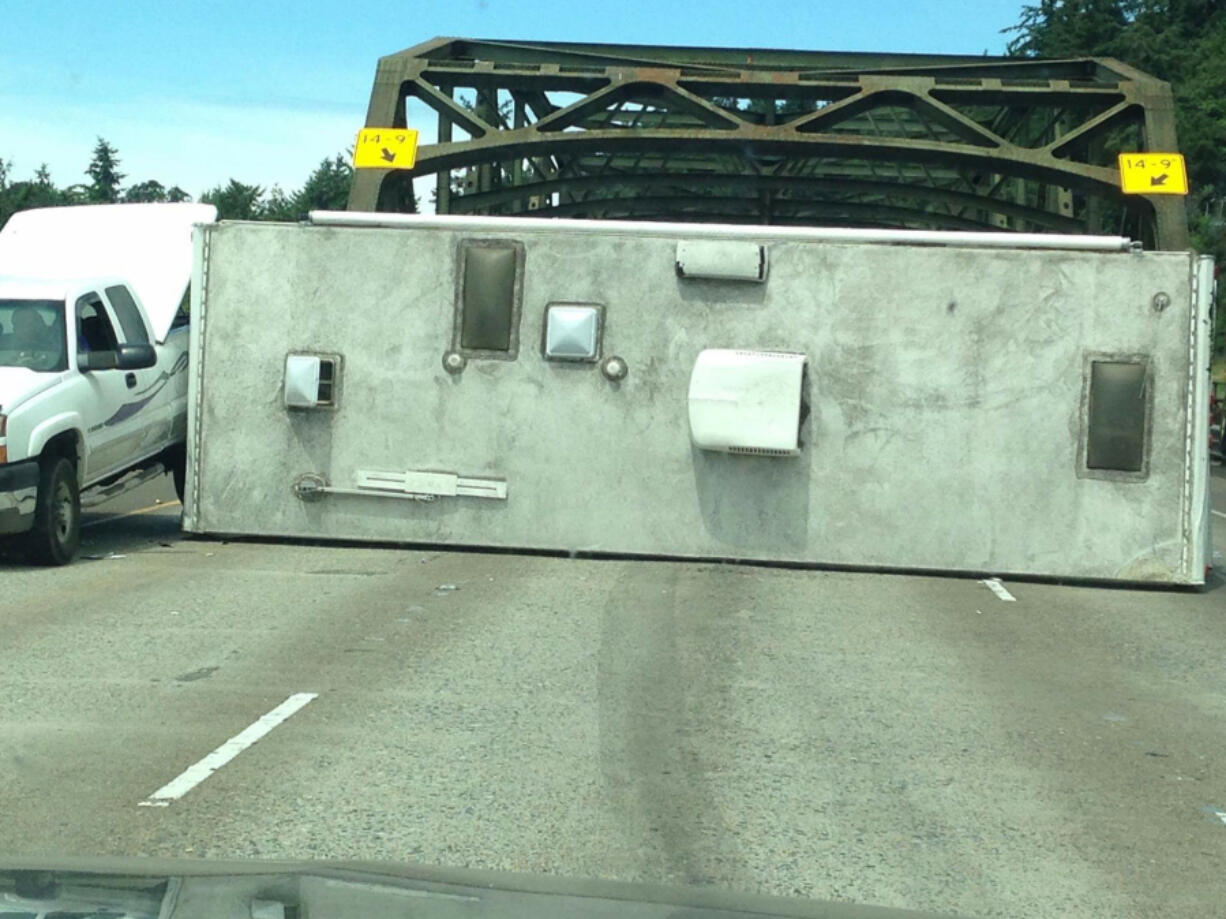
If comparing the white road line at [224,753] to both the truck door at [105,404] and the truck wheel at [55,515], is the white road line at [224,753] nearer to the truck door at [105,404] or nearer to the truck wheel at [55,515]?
the truck wheel at [55,515]

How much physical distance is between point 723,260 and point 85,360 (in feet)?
16.0

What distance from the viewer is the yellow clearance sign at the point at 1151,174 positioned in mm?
16188

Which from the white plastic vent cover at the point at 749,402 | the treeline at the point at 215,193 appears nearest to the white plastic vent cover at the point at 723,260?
the white plastic vent cover at the point at 749,402

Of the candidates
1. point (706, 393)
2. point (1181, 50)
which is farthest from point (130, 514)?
point (1181, 50)

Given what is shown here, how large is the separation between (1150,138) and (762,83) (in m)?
3.73

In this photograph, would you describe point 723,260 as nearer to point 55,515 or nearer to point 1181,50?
point 55,515

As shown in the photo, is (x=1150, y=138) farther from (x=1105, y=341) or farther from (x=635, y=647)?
(x=635, y=647)

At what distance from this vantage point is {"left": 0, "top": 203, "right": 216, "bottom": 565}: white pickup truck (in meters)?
12.9

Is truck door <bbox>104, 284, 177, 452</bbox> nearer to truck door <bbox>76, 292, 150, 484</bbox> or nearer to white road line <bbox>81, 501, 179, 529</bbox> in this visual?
truck door <bbox>76, 292, 150, 484</bbox>

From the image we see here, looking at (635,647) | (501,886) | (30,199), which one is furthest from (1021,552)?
(30,199)

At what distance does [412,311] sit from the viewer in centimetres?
1423

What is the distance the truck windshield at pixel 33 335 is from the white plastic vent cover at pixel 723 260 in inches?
188

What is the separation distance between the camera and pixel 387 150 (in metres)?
16.8

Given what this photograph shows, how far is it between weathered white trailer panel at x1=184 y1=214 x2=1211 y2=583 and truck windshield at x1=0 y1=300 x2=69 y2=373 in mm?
1163
